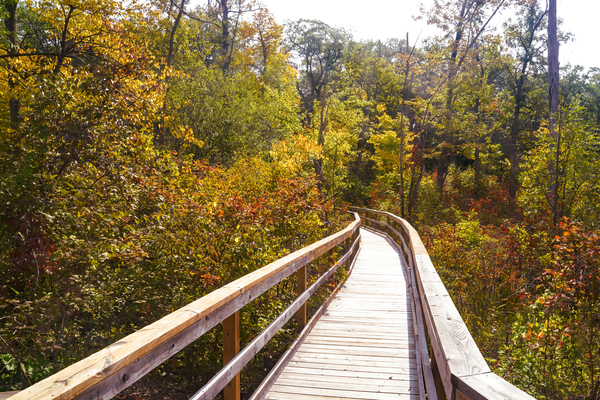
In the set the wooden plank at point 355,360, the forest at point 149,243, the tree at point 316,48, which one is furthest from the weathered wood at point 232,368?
the tree at point 316,48

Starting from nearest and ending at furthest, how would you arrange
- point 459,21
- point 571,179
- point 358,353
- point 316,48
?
point 358,353
point 571,179
point 459,21
point 316,48

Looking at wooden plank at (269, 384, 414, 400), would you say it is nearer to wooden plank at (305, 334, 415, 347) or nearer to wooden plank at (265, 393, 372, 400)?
wooden plank at (265, 393, 372, 400)

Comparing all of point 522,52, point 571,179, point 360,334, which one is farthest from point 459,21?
point 360,334

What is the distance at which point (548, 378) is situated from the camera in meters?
5.49

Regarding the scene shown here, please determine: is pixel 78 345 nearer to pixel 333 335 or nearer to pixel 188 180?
pixel 333 335

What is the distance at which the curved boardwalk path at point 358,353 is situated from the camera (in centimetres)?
335

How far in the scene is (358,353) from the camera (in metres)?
4.23

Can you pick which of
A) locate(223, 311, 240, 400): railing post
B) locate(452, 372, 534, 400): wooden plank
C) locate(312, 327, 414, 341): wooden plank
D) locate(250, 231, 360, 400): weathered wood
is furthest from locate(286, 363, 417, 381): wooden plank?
locate(452, 372, 534, 400): wooden plank

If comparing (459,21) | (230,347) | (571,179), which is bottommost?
(230,347)

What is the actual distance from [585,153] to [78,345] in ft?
55.6

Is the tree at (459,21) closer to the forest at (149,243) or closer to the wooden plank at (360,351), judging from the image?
the forest at (149,243)

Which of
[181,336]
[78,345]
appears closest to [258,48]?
[78,345]

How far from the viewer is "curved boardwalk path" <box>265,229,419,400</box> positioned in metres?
3.35

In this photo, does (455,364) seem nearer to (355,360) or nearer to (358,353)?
(355,360)
